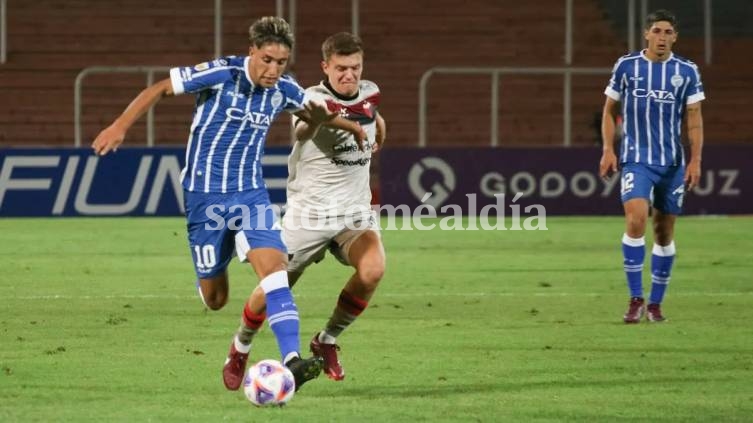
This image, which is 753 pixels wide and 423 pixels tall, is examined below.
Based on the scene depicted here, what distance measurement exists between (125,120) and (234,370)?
4.48 ft

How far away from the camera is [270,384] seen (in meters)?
6.89

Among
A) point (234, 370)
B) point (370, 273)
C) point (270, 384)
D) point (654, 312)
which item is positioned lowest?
point (654, 312)

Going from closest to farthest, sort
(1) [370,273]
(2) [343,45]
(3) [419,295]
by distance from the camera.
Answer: (2) [343,45] → (1) [370,273] → (3) [419,295]

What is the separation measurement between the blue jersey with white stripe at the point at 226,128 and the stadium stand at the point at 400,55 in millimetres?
18212

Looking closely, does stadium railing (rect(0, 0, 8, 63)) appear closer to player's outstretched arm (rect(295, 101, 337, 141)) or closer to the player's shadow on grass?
player's outstretched arm (rect(295, 101, 337, 141))

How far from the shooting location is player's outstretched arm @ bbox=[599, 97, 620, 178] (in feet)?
35.9

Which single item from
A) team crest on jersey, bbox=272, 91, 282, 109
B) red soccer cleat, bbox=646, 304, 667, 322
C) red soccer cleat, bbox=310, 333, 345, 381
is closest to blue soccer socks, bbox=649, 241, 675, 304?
red soccer cleat, bbox=646, 304, 667, 322

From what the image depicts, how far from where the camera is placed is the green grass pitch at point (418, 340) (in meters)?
→ 7.11

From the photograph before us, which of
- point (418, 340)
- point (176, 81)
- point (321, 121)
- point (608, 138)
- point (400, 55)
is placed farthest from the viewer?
point (400, 55)

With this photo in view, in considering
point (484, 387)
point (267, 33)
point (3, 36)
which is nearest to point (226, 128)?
point (267, 33)

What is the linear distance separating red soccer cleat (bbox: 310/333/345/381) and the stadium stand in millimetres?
17667

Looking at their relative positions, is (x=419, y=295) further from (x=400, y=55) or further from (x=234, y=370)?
(x=400, y=55)

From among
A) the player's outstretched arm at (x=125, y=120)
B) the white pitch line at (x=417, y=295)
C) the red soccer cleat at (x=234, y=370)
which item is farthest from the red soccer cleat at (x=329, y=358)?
the white pitch line at (x=417, y=295)

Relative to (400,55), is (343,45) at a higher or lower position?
higher
